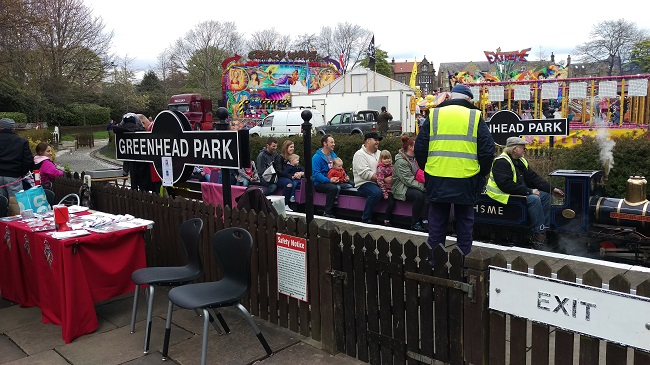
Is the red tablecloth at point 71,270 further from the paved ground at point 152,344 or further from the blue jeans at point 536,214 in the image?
the blue jeans at point 536,214

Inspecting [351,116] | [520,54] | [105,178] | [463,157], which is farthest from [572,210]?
A: [520,54]

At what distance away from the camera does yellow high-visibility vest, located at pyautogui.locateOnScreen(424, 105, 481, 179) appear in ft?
15.5

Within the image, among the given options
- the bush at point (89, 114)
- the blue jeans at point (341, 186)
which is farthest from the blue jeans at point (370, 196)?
the bush at point (89, 114)

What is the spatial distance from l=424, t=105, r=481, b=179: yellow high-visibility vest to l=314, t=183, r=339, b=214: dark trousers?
12.4 feet

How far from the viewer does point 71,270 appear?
169 inches

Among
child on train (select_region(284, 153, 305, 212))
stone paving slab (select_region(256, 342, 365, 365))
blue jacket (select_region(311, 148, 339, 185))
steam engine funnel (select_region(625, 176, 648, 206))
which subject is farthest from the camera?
child on train (select_region(284, 153, 305, 212))

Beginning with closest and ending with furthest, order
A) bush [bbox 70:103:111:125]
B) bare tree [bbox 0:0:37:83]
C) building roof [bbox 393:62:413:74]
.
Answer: bare tree [bbox 0:0:37:83]
bush [bbox 70:103:111:125]
building roof [bbox 393:62:413:74]

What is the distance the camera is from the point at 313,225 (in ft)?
13.0

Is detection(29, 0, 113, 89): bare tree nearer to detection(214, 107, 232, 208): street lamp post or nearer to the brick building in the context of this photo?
detection(214, 107, 232, 208): street lamp post

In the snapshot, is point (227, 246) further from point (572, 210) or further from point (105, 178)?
point (105, 178)

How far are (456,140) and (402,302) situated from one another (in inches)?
74.3

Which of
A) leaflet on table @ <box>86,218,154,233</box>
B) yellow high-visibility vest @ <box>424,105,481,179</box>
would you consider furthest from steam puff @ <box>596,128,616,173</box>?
leaflet on table @ <box>86,218,154,233</box>

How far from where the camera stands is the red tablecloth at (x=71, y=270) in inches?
169

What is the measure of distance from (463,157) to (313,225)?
1686 mm
